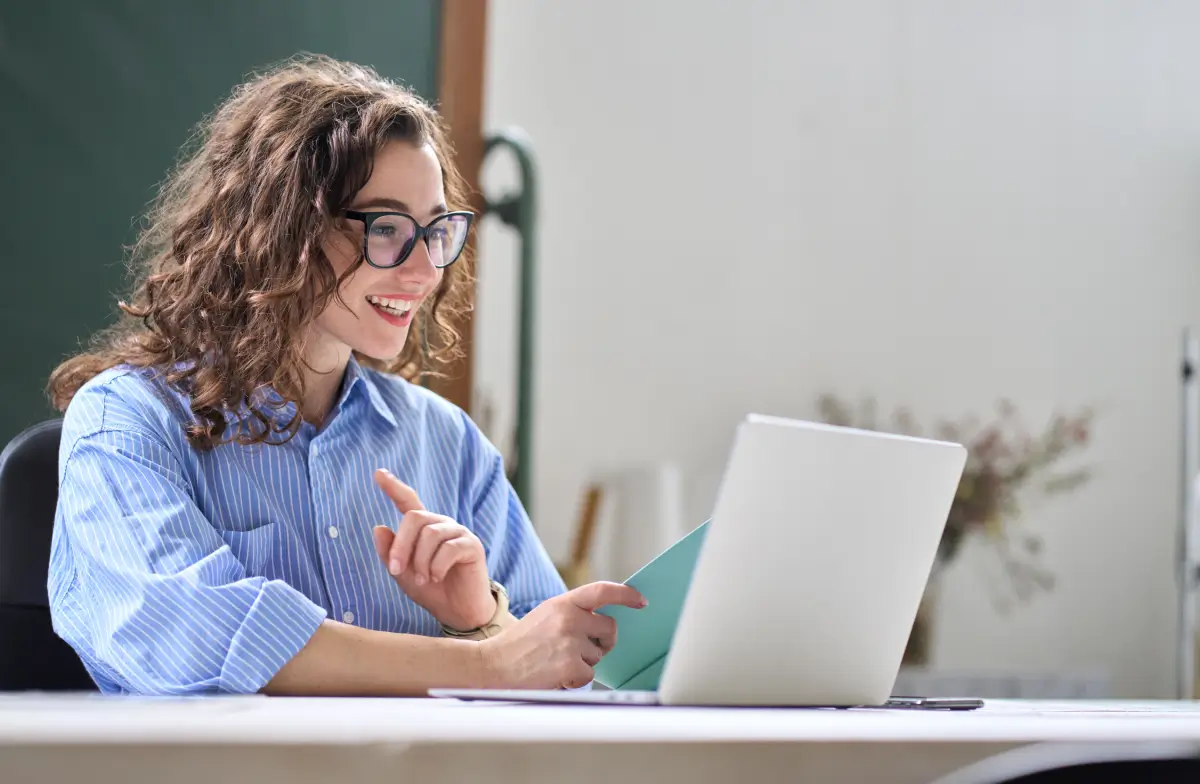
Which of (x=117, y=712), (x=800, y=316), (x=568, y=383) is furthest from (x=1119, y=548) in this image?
(x=117, y=712)

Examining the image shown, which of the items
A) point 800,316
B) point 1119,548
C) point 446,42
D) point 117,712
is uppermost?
point 446,42

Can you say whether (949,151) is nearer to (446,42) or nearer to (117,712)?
(446,42)

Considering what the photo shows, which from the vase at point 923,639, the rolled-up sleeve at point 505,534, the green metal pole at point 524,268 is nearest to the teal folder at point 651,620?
the rolled-up sleeve at point 505,534

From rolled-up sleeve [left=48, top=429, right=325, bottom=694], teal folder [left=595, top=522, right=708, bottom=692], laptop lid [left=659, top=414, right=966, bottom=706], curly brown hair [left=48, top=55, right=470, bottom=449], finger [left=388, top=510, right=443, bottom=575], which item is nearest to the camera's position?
laptop lid [left=659, top=414, right=966, bottom=706]

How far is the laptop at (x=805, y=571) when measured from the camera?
2.27 feet

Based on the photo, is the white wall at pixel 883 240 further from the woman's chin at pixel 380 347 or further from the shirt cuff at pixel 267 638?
the shirt cuff at pixel 267 638

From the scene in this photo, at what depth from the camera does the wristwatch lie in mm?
1214

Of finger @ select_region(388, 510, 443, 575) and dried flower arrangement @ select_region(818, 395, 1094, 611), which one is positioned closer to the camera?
finger @ select_region(388, 510, 443, 575)

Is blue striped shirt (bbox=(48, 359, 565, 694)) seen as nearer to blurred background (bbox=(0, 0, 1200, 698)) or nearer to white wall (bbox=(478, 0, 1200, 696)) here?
blurred background (bbox=(0, 0, 1200, 698))

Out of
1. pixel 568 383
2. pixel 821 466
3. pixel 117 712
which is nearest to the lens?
pixel 117 712

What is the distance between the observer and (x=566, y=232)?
3.25 metres

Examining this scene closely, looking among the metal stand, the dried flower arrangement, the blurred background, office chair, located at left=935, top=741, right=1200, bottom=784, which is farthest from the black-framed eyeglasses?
the metal stand

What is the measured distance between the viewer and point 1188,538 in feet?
10.1

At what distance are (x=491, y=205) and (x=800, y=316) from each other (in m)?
1.56
